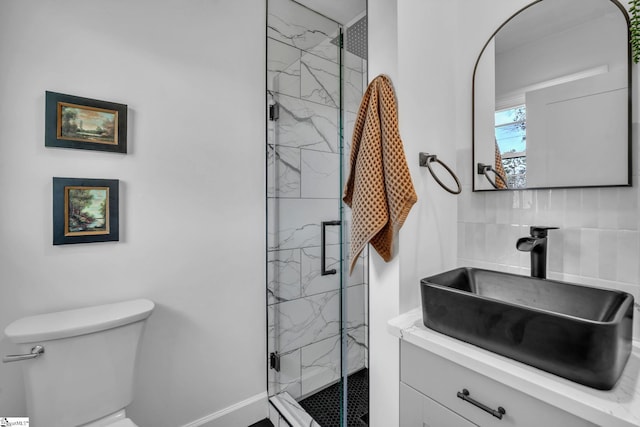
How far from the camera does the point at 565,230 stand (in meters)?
1.02

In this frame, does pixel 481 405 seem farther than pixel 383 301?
No

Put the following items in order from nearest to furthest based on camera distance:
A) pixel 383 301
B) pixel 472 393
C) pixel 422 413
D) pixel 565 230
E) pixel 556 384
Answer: pixel 556 384, pixel 472 393, pixel 422 413, pixel 565 230, pixel 383 301

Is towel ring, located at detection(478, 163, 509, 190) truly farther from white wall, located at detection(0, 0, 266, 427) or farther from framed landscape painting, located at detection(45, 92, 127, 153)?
framed landscape painting, located at detection(45, 92, 127, 153)

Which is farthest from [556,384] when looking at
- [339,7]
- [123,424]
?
[339,7]

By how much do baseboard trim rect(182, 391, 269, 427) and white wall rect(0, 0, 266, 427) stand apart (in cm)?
3

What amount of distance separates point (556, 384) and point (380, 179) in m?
0.70

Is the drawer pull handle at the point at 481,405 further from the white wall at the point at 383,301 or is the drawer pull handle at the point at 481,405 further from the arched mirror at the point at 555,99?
the arched mirror at the point at 555,99

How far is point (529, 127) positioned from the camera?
43.1 inches

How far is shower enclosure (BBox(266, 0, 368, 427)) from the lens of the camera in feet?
4.59

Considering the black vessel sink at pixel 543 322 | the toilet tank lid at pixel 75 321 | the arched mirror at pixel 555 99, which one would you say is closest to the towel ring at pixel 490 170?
the arched mirror at pixel 555 99

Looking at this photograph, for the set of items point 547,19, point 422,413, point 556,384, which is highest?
point 547,19

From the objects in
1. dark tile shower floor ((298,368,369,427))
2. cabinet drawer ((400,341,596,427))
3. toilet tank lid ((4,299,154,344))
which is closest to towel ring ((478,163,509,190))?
cabinet drawer ((400,341,596,427))

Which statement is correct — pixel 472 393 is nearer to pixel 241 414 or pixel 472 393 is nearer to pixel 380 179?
pixel 380 179

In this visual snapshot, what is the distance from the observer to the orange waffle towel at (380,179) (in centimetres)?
99
